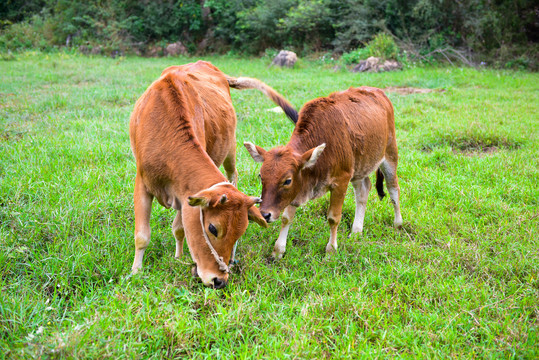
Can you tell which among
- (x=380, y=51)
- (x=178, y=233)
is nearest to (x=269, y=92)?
(x=178, y=233)

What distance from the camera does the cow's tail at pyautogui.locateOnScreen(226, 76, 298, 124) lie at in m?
4.71

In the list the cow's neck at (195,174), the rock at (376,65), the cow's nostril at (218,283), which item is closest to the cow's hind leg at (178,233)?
the cow's neck at (195,174)

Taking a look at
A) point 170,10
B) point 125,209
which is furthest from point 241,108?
point 170,10

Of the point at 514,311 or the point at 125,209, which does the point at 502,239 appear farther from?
the point at 125,209

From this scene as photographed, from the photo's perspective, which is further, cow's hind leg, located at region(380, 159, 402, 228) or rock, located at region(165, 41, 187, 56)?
rock, located at region(165, 41, 187, 56)

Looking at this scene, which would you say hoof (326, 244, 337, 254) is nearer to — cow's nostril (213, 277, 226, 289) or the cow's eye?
cow's nostril (213, 277, 226, 289)

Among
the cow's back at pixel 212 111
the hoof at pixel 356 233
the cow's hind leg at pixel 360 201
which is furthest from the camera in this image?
the cow's hind leg at pixel 360 201

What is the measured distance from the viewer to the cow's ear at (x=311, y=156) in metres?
3.74

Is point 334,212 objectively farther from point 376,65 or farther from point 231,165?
point 376,65

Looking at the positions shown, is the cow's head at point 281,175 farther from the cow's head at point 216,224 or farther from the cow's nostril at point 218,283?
the cow's nostril at point 218,283

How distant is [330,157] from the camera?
4078 mm

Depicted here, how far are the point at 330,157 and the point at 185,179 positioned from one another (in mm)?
1578

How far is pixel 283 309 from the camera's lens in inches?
125

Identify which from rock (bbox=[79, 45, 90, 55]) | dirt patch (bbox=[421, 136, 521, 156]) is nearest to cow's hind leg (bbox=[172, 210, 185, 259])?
dirt patch (bbox=[421, 136, 521, 156])
